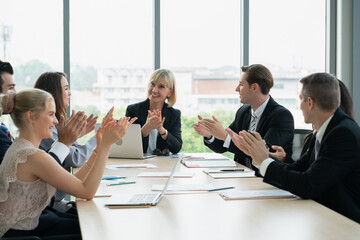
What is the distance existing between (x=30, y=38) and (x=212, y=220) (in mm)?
3907

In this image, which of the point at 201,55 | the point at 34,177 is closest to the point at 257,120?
the point at 201,55

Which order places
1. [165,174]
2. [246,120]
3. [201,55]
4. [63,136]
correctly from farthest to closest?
[201,55] < [246,120] < [165,174] < [63,136]

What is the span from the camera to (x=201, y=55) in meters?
5.48

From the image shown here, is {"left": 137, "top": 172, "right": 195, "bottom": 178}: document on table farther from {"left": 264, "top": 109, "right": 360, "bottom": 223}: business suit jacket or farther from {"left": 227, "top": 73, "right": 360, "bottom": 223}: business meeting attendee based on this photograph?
{"left": 264, "top": 109, "right": 360, "bottom": 223}: business suit jacket

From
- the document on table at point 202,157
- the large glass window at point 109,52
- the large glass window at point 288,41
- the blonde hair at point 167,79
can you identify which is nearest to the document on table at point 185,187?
the document on table at point 202,157

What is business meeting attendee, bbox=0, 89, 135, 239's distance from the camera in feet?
6.84

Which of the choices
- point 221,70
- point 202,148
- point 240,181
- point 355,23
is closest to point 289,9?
point 355,23

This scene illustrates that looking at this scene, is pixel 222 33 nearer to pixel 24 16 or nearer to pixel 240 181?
pixel 24 16

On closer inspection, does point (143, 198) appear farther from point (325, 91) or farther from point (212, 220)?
point (325, 91)

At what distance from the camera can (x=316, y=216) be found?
191cm

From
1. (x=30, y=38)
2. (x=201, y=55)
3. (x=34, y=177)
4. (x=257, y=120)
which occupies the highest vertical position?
(x=30, y=38)

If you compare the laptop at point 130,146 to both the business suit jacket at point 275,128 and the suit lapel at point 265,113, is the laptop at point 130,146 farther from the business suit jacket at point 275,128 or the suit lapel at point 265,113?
the suit lapel at point 265,113

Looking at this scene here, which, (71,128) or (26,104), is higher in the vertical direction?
(26,104)

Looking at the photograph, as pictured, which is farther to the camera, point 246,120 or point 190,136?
point 190,136
